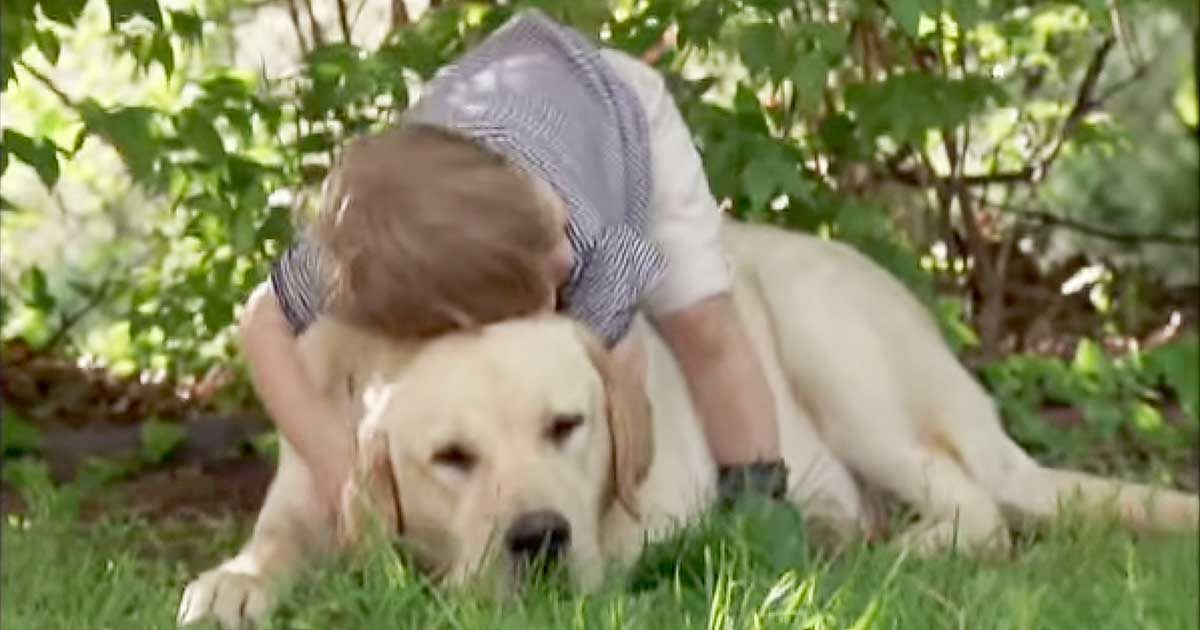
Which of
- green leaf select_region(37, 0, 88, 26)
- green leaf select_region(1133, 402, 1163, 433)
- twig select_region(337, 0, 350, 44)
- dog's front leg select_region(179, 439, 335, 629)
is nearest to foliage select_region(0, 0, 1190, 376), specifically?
green leaf select_region(37, 0, 88, 26)

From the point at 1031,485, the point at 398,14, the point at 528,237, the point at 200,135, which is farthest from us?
the point at 398,14

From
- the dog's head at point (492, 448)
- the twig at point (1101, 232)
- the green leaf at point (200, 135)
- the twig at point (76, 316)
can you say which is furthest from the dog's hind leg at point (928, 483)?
the twig at point (76, 316)

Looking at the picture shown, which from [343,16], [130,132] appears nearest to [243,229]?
[130,132]

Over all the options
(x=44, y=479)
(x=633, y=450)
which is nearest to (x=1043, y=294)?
(x=44, y=479)

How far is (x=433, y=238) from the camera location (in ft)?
10.4

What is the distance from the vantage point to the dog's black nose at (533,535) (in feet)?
10.2

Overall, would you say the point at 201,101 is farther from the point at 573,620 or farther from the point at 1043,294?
the point at 1043,294

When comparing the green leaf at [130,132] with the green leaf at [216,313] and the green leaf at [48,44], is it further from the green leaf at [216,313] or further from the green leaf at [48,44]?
the green leaf at [216,313]

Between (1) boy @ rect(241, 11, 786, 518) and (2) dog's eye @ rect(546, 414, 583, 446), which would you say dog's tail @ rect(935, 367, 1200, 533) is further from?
(2) dog's eye @ rect(546, 414, 583, 446)

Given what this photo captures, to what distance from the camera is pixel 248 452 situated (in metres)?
5.11

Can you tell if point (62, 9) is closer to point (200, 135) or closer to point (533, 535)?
point (200, 135)

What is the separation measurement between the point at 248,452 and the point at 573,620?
7.45 ft

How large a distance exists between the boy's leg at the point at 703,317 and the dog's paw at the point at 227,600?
2.63 feet

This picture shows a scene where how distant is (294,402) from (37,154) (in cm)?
67
